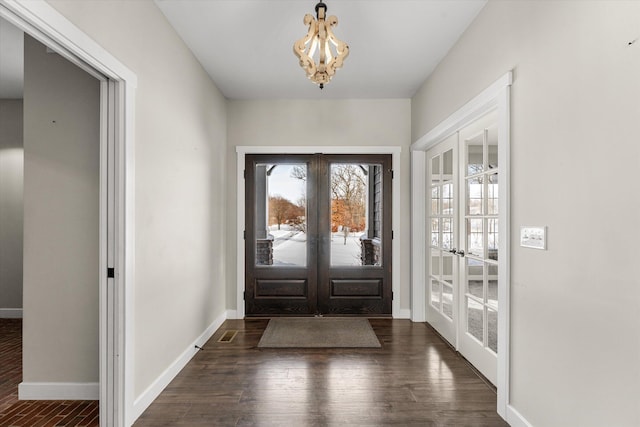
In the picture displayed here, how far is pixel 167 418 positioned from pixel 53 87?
234 centimetres

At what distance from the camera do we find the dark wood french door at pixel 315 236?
14.5 ft

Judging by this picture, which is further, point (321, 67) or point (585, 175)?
point (321, 67)

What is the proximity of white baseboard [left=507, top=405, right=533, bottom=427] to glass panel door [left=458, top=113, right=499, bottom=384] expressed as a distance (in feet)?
1.45

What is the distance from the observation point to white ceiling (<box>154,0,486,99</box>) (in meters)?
2.50

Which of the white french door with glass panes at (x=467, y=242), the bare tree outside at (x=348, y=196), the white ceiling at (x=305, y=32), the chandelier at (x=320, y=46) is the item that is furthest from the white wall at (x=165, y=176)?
the white french door with glass panes at (x=467, y=242)

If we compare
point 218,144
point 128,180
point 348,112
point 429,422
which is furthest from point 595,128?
point 218,144

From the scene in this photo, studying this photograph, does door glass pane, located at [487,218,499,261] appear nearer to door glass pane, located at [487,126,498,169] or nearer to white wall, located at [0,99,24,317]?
door glass pane, located at [487,126,498,169]

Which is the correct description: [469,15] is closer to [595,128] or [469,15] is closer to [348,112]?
[595,128]

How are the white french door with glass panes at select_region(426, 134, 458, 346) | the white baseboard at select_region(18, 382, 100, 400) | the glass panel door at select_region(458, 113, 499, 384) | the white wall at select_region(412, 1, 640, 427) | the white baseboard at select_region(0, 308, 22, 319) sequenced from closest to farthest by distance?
the white wall at select_region(412, 1, 640, 427) < the white baseboard at select_region(18, 382, 100, 400) < the glass panel door at select_region(458, 113, 499, 384) < the white french door with glass panes at select_region(426, 134, 458, 346) < the white baseboard at select_region(0, 308, 22, 319)

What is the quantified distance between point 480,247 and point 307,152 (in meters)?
2.39

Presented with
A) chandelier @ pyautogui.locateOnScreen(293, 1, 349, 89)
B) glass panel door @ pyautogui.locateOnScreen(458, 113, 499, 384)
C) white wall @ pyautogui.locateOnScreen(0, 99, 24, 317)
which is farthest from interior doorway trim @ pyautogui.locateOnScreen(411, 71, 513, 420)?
white wall @ pyautogui.locateOnScreen(0, 99, 24, 317)

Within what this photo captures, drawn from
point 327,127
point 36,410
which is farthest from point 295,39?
point 36,410

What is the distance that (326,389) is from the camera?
8.35 ft

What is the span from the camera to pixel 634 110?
4.33 feet
